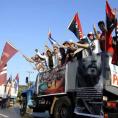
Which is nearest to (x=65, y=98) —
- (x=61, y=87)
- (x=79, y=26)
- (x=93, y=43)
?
(x=61, y=87)

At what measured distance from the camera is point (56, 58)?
574 inches

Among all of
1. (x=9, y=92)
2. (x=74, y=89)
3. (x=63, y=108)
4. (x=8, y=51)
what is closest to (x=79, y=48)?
(x=74, y=89)

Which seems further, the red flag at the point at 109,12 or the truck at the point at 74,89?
the red flag at the point at 109,12

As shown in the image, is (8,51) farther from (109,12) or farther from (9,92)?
(9,92)

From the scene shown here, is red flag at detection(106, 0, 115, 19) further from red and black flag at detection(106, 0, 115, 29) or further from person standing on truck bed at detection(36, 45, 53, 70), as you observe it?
person standing on truck bed at detection(36, 45, 53, 70)

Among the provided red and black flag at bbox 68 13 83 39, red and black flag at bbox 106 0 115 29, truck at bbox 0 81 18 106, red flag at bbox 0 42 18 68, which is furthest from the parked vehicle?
truck at bbox 0 81 18 106

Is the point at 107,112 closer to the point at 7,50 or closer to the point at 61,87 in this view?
the point at 61,87

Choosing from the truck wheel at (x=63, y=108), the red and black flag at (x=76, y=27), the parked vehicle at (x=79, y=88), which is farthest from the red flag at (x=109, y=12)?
the truck wheel at (x=63, y=108)

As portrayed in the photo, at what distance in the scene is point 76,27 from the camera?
14562 millimetres

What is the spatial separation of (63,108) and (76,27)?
130 inches

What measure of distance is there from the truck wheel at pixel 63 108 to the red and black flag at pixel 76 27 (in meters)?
2.54

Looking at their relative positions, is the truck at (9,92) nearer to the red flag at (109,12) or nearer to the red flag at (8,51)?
the red flag at (8,51)

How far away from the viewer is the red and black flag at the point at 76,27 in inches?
557

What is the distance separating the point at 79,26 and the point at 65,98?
3236mm
